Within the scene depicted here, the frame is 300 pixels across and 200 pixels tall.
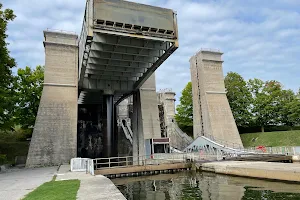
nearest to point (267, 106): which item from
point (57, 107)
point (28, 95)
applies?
point (57, 107)

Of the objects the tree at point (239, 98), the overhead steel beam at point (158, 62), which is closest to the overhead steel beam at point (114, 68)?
the overhead steel beam at point (158, 62)

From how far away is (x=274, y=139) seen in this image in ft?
112

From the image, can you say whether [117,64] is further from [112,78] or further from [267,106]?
[267,106]

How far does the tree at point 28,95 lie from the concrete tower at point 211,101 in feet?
78.4

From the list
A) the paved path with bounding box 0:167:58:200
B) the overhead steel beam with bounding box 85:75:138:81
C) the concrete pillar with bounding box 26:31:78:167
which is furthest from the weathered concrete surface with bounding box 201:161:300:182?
the concrete pillar with bounding box 26:31:78:167

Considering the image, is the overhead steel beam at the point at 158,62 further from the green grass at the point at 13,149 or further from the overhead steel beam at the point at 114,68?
the green grass at the point at 13,149

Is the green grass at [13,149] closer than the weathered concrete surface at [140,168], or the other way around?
the weathered concrete surface at [140,168]

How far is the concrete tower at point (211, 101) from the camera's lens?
113ft

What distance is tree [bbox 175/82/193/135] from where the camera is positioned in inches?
1818

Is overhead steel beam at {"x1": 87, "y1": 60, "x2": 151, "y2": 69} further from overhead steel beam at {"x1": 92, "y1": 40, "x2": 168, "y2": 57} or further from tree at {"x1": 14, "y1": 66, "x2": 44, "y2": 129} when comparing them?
tree at {"x1": 14, "y1": 66, "x2": 44, "y2": 129}

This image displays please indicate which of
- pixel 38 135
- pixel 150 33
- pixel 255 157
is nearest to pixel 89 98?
pixel 38 135

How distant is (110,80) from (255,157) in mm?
18342

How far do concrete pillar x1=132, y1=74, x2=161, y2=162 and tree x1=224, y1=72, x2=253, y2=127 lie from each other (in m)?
18.9

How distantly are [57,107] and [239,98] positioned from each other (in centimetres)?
3174
